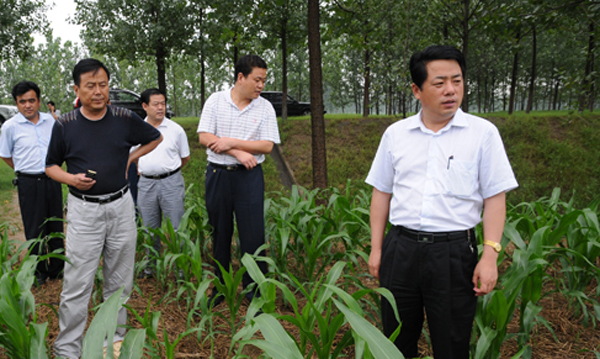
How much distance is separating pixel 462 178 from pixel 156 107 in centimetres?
298

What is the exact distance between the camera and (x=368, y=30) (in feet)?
20.0

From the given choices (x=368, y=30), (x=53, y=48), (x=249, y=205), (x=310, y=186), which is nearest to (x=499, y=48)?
(x=310, y=186)

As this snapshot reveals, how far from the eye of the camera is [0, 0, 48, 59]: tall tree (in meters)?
11.9

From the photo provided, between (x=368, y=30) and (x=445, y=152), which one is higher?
(x=368, y=30)

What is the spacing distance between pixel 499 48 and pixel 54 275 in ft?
80.8

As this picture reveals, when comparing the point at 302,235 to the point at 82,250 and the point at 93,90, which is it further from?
the point at 93,90

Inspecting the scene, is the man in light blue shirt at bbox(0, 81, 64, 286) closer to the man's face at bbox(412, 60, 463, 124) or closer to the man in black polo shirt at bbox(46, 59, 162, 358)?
the man in black polo shirt at bbox(46, 59, 162, 358)

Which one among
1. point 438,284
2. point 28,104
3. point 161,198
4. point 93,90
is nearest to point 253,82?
point 93,90

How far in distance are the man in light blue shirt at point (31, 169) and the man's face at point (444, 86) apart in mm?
3343

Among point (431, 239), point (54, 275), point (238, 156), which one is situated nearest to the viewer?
point (431, 239)

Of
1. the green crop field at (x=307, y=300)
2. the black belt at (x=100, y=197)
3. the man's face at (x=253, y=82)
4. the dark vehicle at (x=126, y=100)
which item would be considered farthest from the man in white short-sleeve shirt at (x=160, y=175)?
the dark vehicle at (x=126, y=100)

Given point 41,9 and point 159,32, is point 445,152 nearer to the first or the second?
point 159,32

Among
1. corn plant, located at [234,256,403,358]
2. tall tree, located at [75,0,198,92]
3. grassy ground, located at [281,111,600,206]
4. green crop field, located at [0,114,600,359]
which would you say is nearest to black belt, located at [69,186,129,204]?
green crop field, located at [0,114,600,359]

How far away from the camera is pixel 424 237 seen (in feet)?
5.41
